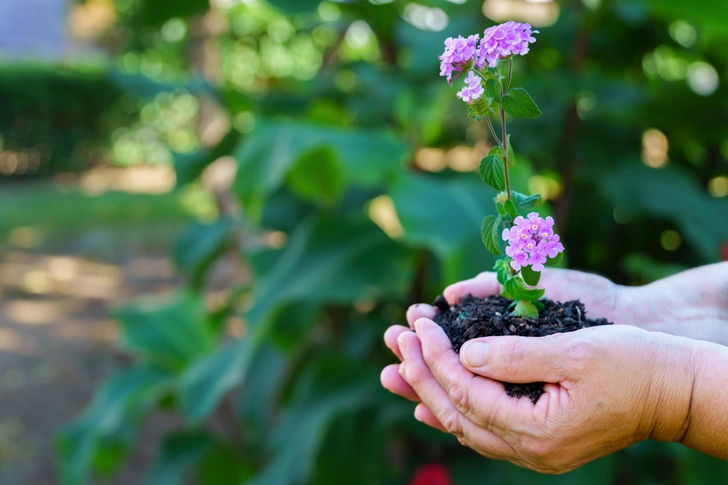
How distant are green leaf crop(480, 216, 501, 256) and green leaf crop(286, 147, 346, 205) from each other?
1.16 meters

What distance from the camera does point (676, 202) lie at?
1.88 meters

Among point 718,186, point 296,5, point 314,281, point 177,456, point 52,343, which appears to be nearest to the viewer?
point 314,281

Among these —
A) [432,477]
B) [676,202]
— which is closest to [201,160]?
[432,477]

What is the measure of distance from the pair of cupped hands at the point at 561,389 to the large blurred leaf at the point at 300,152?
797 millimetres

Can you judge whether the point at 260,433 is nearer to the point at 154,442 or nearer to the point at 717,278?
the point at 154,442

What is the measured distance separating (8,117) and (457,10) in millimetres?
9115

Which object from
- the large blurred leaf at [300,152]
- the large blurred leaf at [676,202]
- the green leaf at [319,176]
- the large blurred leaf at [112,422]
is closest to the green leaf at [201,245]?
the large blurred leaf at [112,422]

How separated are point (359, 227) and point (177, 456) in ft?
3.89

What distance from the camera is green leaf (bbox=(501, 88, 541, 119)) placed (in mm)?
736

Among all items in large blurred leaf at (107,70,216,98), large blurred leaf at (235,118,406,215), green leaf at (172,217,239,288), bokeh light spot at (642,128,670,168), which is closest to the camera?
large blurred leaf at (235,118,406,215)

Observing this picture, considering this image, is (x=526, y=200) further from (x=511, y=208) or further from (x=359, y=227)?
(x=359, y=227)

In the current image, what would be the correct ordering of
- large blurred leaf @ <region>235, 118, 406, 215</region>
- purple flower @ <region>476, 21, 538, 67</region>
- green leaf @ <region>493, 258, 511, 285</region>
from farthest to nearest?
1. large blurred leaf @ <region>235, 118, 406, 215</region>
2. green leaf @ <region>493, 258, 511, 285</region>
3. purple flower @ <region>476, 21, 538, 67</region>

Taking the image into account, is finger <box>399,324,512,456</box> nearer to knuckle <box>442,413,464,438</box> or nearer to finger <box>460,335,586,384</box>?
knuckle <box>442,413,464,438</box>

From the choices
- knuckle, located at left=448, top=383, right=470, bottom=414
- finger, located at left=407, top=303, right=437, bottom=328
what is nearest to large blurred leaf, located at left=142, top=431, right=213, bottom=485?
finger, located at left=407, top=303, right=437, bottom=328
